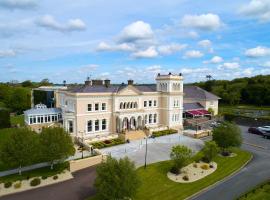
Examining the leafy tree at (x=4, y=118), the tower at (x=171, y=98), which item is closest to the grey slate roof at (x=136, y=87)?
the tower at (x=171, y=98)

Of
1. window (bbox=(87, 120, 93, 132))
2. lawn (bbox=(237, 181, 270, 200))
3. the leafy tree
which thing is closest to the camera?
lawn (bbox=(237, 181, 270, 200))

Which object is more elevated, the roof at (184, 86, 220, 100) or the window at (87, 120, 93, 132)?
the roof at (184, 86, 220, 100)

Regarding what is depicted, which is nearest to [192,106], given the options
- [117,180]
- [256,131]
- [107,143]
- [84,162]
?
[256,131]

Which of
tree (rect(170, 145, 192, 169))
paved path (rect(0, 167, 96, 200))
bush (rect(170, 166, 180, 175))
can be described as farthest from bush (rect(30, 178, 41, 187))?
tree (rect(170, 145, 192, 169))

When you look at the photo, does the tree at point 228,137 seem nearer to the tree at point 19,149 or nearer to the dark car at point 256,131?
the dark car at point 256,131

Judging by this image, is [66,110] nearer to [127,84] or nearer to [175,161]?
[127,84]

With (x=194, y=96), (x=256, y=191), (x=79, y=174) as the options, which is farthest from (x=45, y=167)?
(x=194, y=96)

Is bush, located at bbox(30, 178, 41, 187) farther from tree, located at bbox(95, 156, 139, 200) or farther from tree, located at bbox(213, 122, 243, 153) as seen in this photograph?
tree, located at bbox(213, 122, 243, 153)
